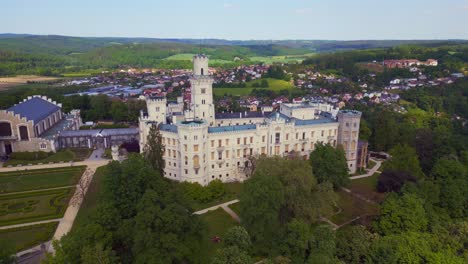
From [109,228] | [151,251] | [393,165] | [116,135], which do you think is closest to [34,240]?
[109,228]

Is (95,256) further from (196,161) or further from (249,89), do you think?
(249,89)

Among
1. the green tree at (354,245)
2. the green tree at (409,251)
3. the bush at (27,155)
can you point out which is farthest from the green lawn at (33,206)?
the green tree at (409,251)

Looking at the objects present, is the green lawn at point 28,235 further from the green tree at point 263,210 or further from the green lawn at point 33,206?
the green tree at point 263,210

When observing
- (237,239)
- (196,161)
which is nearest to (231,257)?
(237,239)

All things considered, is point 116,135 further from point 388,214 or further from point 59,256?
point 388,214

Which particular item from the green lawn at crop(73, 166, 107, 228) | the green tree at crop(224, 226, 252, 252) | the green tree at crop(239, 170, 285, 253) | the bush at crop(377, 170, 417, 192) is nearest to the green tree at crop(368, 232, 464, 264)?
the green tree at crop(239, 170, 285, 253)

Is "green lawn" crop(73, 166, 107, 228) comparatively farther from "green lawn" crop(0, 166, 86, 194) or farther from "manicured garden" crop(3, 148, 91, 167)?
"manicured garden" crop(3, 148, 91, 167)
